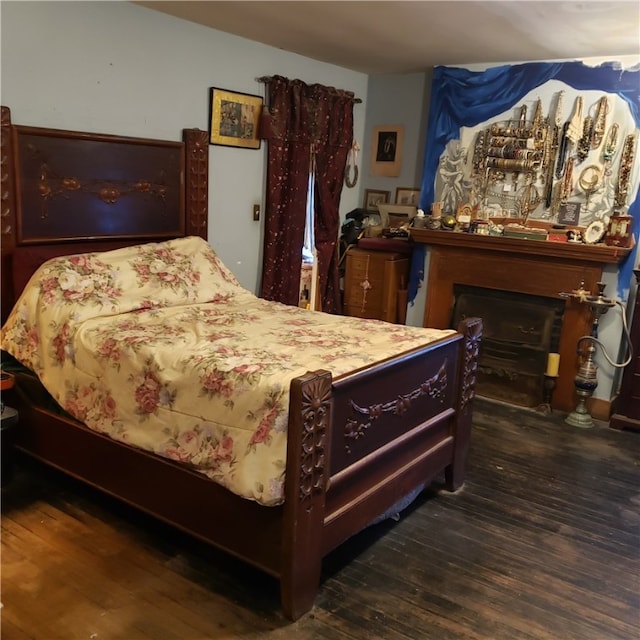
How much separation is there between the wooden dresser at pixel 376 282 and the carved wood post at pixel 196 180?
1.47m

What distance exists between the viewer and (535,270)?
411 cm

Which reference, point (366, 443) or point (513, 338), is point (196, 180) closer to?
point (366, 443)

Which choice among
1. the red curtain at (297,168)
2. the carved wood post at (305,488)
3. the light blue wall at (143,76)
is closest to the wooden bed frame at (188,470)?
the carved wood post at (305,488)

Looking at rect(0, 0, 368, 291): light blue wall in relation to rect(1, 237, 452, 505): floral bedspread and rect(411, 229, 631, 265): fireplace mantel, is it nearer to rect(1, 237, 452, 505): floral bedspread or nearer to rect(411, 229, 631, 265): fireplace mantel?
rect(1, 237, 452, 505): floral bedspread

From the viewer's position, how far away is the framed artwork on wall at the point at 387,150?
496 cm

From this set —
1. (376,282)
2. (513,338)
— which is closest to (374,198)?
(376,282)

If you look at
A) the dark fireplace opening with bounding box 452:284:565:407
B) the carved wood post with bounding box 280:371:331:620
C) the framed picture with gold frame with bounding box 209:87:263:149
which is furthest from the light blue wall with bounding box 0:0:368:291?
the carved wood post with bounding box 280:371:331:620

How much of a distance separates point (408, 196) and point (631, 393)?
2185mm

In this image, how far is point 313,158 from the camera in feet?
15.0

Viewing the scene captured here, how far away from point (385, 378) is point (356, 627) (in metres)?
0.84

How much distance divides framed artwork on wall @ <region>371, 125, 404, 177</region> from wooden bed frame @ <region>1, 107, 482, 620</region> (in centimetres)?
171

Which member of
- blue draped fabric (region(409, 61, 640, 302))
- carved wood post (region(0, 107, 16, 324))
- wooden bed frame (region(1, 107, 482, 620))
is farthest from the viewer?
blue draped fabric (region(409, 61, 640, 302))

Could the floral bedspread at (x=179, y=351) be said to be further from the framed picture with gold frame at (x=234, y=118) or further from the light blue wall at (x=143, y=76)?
the framed picture with gold frame at (x=234, y=118)

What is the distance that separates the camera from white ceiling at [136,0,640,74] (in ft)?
9.86
